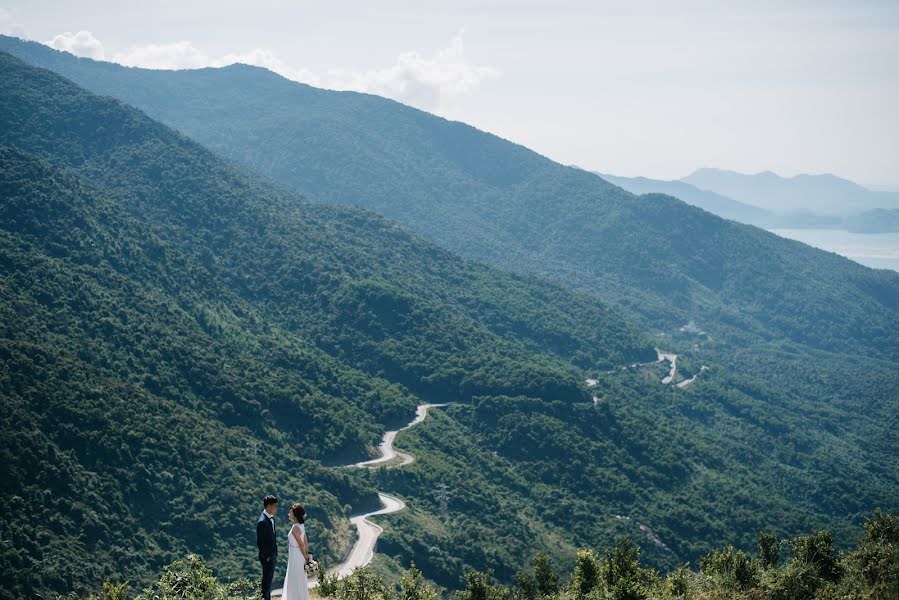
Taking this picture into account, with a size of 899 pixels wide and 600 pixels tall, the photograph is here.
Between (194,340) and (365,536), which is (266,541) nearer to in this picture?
(365,536)

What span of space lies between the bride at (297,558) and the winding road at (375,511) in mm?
25559

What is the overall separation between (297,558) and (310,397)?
7022 cm

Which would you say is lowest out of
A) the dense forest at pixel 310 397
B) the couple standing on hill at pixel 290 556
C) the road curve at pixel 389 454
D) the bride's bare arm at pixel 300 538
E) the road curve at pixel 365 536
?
the road curve at pixel 365 536

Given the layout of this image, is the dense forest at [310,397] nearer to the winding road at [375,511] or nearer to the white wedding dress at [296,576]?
the winding road at [375,511]

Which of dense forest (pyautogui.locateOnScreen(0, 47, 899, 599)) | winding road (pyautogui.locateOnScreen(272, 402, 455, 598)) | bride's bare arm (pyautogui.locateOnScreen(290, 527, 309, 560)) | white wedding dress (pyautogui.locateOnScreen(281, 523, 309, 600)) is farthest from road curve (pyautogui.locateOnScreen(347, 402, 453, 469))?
bride's bare arm (pyautogui.locateOnScreen(290, 527, 309, 560))

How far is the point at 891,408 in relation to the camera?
490 ft

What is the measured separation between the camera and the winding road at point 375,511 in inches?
2405

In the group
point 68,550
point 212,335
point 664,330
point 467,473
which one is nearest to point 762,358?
point 664,330

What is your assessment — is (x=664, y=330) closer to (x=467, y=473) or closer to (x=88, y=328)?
(x=467, y=473)

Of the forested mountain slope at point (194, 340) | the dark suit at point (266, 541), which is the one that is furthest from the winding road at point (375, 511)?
the dark suit at point (266, 541)

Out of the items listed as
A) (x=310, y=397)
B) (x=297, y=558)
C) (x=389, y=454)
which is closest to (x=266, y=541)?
(x=297, y=558)

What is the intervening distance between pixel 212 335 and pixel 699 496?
207ft

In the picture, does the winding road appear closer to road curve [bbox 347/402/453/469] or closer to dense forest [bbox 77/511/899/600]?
road curve [bbox 347/402/453/469]

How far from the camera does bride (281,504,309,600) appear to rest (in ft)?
65.0
